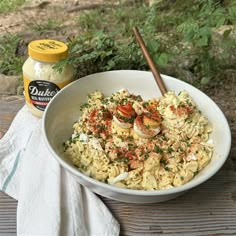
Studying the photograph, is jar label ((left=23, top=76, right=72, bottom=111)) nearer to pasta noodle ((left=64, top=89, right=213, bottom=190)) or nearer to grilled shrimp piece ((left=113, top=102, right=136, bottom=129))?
pasta noodle ((left=64, top=89, right=213, bottom=190))

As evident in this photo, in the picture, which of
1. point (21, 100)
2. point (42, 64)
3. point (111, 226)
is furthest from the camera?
point (21, 100)

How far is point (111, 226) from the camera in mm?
897

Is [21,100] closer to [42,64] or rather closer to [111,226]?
[42,64]

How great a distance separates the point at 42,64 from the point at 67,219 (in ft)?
1.60

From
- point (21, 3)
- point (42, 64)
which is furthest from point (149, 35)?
point (21, 3)

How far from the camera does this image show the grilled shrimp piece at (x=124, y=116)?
1.05 metres

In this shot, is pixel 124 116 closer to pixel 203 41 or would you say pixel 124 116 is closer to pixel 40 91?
pixel 40 91

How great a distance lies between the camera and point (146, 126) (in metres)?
1.04

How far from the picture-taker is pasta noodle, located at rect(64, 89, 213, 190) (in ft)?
3.14

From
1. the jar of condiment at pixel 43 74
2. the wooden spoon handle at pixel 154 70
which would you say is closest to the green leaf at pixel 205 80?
the wooden spoon handle at pixel 154 70

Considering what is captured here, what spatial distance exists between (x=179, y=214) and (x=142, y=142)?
208 mm

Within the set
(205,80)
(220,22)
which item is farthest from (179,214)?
(205,80)

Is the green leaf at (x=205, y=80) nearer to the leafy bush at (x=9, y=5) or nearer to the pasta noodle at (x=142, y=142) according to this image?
the pasta noodle at (x=142, y=142)

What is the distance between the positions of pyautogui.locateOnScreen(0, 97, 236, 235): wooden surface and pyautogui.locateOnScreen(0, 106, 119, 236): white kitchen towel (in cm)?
4
